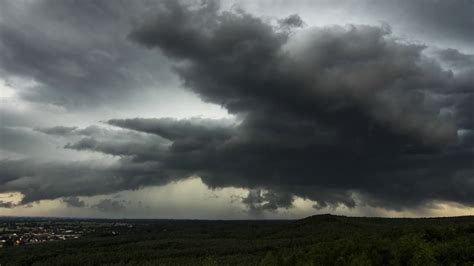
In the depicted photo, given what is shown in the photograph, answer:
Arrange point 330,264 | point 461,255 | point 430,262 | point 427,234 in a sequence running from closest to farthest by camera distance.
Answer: point 430,262 < point 461,255 < point 330,264 < point 427,234

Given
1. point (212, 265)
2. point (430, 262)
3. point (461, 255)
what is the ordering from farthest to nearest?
point (212, 265)
point (461, 255)
point (430, 262)

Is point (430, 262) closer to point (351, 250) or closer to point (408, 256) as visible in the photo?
point (408, 256)

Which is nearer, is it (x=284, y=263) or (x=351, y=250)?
(x=351, y=250)

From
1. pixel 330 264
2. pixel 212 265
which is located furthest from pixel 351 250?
pixel 212 265

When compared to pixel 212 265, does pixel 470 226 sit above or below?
above

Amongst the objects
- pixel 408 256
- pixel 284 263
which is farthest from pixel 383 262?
pixel 284 263

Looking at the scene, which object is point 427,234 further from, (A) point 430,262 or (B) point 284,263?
(A) point 430,262

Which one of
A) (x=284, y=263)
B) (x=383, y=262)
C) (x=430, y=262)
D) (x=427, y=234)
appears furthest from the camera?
(x=427, y=234)

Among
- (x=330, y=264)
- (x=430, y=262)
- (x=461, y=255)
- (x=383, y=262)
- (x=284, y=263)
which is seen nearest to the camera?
(x=430, y=262)

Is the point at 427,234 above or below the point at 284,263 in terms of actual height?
above
